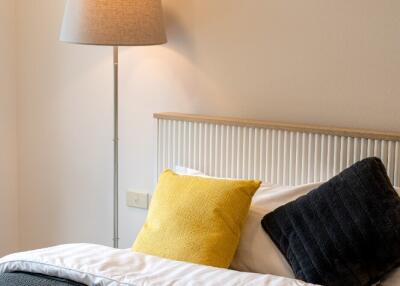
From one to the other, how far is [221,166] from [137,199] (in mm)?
592

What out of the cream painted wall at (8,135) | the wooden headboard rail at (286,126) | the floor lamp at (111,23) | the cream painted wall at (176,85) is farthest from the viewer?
the cream painted wall at (8,135)

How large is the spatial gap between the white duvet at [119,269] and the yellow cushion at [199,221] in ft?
0.59

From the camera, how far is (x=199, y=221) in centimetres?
249

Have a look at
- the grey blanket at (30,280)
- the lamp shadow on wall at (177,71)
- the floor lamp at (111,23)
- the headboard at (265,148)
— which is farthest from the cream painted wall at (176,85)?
the grey blanket at (30,280)

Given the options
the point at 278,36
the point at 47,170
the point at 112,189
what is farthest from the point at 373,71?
the point at 47,170

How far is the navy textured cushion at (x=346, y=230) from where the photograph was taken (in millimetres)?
2254

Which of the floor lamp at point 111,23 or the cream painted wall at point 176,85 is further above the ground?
the floor lamp at point 111,23

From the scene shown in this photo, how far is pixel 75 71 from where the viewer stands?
11.8 ft

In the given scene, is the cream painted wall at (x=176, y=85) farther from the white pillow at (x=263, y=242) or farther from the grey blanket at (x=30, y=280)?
the grey blanket at (x=30, y=280)

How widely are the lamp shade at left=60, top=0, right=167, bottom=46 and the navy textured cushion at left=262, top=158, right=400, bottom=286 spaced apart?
3.30ft

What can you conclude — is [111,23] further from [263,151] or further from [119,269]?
[119,269]

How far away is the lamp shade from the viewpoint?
294 centimetres

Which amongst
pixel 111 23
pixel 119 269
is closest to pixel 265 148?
pixel 111 23

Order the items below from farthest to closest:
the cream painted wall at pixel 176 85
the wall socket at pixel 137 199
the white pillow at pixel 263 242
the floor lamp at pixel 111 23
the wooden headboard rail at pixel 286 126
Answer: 1. the wall socket at pixel 137 199
2. the floor lamp at pixel 111 23
3. the cream painted wall at pixel 176 85
4. the wooden headboard rail at pixel 286 126
5. the white pillow at pixel 263 242
